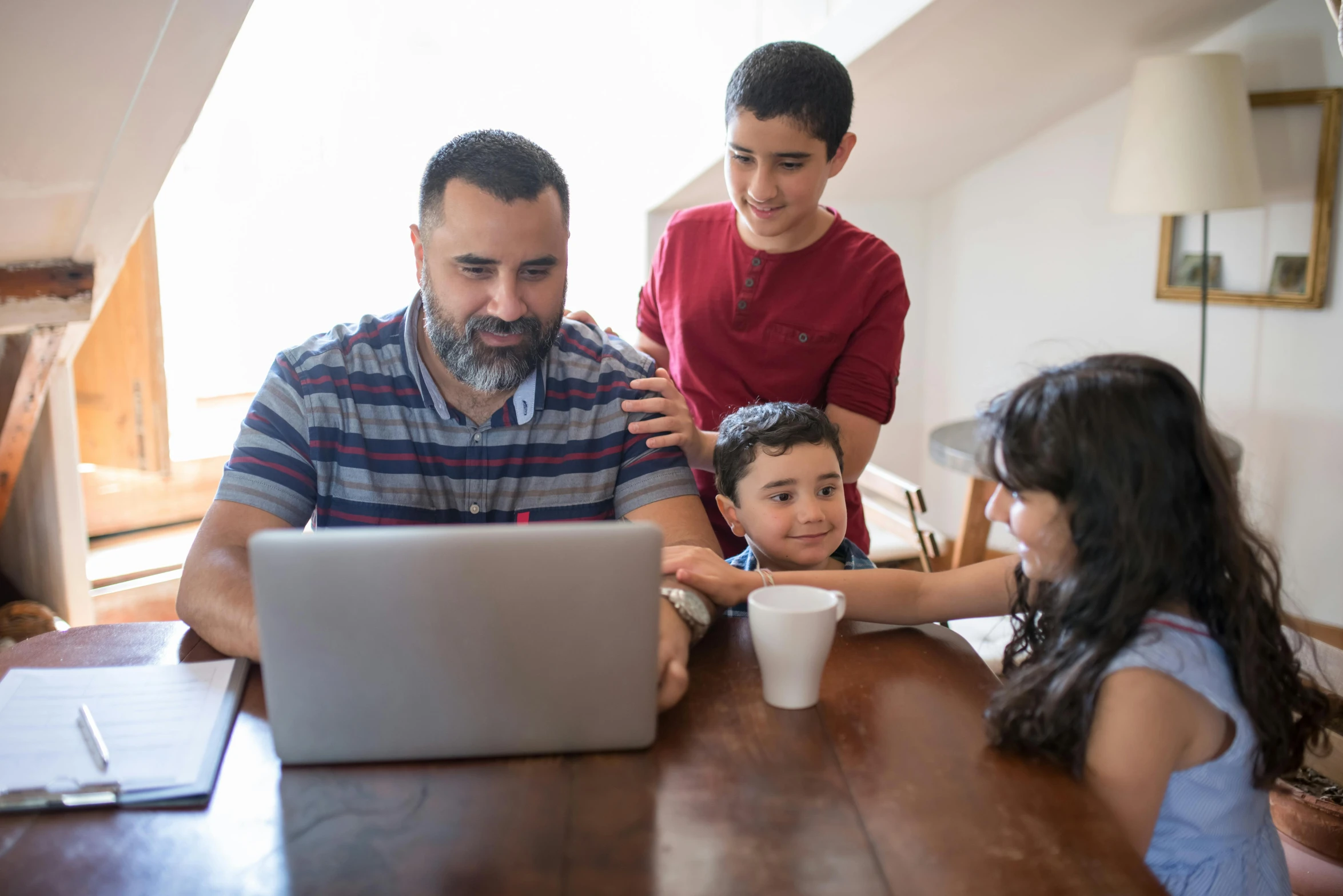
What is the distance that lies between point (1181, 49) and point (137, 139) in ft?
7.94

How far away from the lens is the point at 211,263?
9.38 feet

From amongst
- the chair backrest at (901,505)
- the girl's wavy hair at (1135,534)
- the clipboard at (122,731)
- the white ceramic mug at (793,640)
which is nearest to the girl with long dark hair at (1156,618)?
the girl's wavy hair at (1135,534)

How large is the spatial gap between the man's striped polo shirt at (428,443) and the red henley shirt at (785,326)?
324 millimetres

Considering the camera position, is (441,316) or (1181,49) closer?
(441,316)

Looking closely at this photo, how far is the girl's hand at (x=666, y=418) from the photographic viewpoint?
1.39 metres

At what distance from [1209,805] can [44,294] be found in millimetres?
2028

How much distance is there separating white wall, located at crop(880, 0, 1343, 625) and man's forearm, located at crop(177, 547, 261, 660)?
1.84 m

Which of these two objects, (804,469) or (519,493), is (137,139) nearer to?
(519,493)

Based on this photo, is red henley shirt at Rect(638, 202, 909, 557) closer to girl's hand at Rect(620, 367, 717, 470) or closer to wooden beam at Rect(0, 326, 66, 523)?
girl's hand at Rect(620, 367, 717, 470)

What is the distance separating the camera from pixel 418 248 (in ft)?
4.65

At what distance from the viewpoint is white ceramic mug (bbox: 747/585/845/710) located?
923mm

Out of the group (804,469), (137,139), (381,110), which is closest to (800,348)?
(804,469)

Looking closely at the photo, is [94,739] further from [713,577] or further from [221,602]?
[713,577]

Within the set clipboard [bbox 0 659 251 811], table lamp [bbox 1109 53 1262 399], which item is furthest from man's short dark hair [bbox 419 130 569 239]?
table lamp [bbox 1109 53 1262 399]
